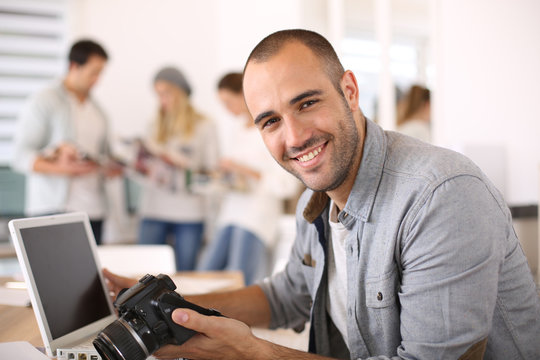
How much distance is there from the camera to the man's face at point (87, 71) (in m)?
2.86

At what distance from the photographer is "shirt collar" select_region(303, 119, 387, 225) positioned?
1180 mm

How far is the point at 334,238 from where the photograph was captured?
1.37 meters

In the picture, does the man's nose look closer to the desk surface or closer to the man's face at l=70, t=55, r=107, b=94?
the desk surface

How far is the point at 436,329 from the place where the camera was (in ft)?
3.28

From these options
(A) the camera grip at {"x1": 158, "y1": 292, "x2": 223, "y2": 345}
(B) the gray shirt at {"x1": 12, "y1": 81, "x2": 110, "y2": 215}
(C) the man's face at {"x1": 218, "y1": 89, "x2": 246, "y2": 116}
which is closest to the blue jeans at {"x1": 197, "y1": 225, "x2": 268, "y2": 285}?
(C) the man's face at {"x1": 218, "y1": 89, "x2": 246, "y2": 116}

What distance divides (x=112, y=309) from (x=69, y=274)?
0.17 metres

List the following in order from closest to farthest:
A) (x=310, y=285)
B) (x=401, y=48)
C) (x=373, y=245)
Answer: (x=373, y=245)
(x=310, y=285)
(x=401, y=48)

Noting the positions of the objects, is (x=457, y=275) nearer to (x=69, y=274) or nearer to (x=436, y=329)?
(x=436, y=329)

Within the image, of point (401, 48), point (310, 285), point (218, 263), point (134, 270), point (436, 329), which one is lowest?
point (218, 263)

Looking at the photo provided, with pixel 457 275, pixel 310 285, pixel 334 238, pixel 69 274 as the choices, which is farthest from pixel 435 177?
pixel 69 274

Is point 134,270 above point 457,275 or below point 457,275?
below

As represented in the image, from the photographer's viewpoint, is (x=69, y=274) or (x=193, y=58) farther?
(x=193, y=58)

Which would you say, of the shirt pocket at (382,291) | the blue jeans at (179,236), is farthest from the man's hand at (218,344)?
the blue jeans at (179,236)

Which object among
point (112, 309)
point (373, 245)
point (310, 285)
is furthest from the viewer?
point (310, 285)
